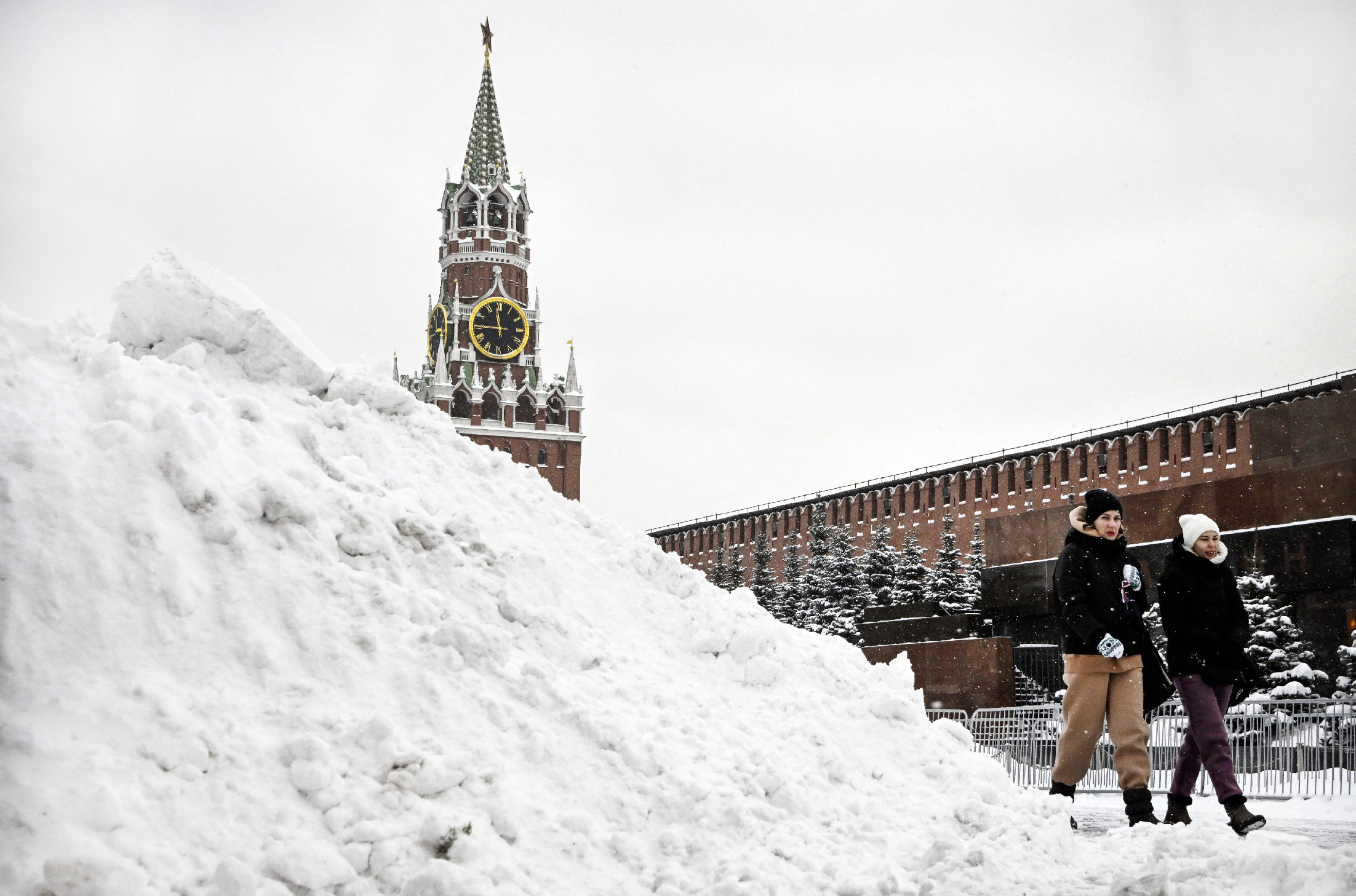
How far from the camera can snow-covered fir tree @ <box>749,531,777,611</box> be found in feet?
145

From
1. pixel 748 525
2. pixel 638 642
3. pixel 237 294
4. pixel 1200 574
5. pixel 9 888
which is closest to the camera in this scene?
pixel 9 888

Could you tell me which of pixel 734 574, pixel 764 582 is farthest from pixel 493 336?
pixel 764 582

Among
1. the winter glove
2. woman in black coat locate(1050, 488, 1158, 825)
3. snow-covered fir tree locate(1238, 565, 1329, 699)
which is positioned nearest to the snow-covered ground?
woman in black coat locate(1050, 488, 1158, 825)

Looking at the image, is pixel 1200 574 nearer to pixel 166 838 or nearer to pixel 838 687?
pixel 838 687

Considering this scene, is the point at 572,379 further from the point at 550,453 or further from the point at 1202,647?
the point at 1202,647

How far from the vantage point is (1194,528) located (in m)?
6.31

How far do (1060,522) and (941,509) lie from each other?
32328 millimetres

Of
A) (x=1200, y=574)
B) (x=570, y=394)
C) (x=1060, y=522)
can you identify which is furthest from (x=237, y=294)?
(x=570, y=394)

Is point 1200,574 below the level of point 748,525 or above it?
below

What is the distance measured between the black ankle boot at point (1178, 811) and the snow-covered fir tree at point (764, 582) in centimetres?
3562

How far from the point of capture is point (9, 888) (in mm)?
3562

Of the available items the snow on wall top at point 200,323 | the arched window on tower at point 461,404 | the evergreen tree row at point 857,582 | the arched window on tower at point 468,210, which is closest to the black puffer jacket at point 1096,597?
the snow on wall top at point 200,323

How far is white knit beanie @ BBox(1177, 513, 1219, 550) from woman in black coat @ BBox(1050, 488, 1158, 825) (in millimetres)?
308

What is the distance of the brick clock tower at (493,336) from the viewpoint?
7694 cm
